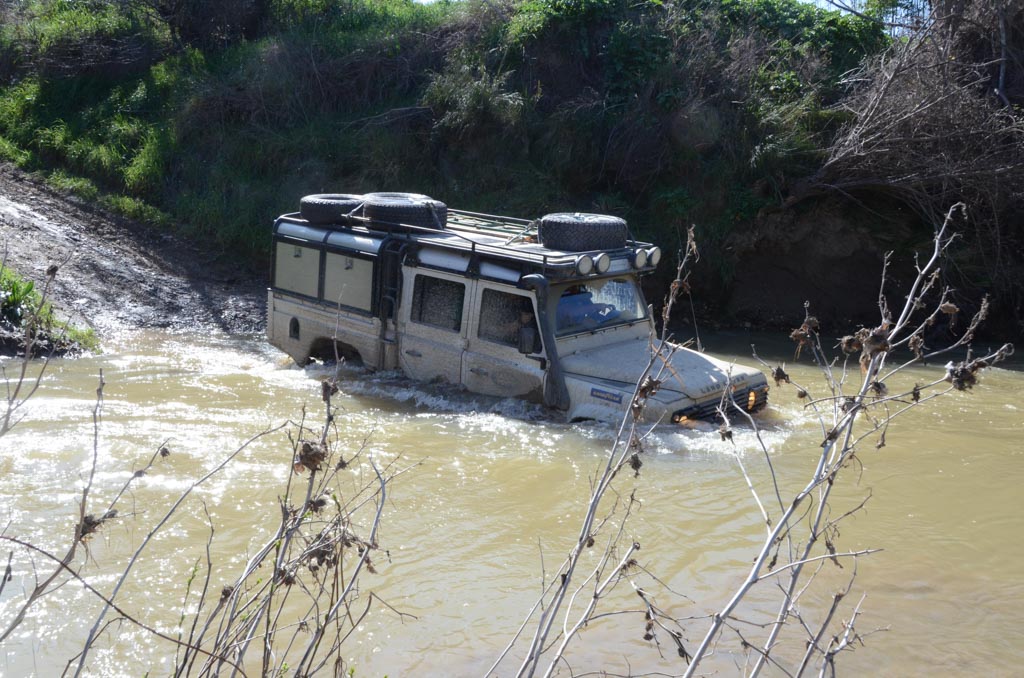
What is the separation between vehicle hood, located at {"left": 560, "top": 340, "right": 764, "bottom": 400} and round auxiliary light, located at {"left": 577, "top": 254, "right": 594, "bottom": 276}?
2.26ft

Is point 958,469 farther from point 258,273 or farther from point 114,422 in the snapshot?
point 258,273

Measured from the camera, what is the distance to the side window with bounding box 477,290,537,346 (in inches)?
310

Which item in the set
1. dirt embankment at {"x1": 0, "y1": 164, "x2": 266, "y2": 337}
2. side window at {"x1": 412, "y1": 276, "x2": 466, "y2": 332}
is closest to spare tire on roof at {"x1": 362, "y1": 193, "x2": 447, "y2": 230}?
side window at {"x1": 412, "y1": 276, "x2": 466, "y2": 332}

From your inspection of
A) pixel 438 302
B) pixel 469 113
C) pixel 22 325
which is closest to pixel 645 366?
pixel 438 302

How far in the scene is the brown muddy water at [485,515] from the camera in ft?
15.5

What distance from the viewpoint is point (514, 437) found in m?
7.68

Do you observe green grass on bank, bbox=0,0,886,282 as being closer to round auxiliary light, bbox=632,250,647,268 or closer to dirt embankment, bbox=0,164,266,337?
dirt embankment, bbox=0,164,266,337

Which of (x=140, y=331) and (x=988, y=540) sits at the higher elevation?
(x=988, y=540)

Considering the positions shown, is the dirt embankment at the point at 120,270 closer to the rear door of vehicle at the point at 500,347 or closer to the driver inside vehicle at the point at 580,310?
the rear door of vehicle at the point at 500,347

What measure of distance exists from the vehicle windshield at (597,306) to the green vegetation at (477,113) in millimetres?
5368

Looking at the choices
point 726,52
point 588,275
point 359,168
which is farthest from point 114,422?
point 726,52

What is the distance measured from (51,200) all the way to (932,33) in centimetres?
1295

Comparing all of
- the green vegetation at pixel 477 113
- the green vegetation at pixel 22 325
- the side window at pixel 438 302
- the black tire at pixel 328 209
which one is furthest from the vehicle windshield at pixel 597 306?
the green vegetation at pixel 22 325

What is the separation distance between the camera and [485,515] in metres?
6.35
